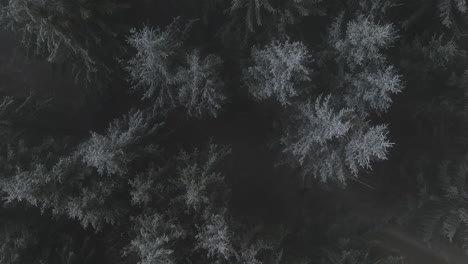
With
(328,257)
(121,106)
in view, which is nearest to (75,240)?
(121,106)

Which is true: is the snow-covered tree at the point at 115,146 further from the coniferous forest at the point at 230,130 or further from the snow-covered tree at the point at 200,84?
the snow-covered tree at the point at 200,84

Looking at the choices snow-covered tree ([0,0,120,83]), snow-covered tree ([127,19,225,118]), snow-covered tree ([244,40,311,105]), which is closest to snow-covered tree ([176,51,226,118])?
snow-covered tree ([127,19,225,118])

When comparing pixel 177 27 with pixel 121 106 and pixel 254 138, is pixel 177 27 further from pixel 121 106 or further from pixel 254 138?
pixel 254 138

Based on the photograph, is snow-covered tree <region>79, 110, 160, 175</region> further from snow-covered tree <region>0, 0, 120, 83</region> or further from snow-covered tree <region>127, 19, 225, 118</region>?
snow-covered tree <region>0, 0, 120, 83</region>

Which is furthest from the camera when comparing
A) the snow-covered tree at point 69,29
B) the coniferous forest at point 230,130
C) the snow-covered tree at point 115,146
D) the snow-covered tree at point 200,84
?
the snow-covered tree at point 200,84

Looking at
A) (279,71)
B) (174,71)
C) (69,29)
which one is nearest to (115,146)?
(174,71)

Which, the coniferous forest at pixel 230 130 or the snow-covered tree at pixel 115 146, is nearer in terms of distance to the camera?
the snow-covered tree at pixel 115 146

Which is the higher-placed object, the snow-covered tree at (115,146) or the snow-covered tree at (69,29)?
the snow-covered tree at (69,29)

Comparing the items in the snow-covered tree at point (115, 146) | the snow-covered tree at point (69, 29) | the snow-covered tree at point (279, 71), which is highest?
the snow-covered tree at point (69, 29)

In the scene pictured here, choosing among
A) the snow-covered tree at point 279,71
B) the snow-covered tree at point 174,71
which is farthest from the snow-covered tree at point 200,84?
the snow-covered tree at point 279,71
